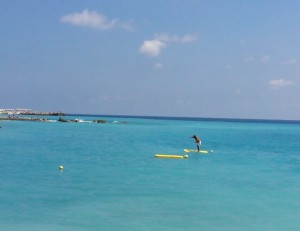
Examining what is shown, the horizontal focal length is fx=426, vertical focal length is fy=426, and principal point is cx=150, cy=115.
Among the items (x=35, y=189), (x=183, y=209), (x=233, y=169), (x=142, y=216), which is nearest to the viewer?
(x=142, y=216)

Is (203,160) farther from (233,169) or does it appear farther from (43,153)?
(43,153)

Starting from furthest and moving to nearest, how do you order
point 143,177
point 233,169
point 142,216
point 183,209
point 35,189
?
point 233,169 < point 143,177 < point 35,189 < point 183,209 < point 142,216

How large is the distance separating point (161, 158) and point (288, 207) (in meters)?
15.5

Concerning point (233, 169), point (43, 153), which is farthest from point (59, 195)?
point (43, 153)

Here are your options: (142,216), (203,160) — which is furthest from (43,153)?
(142,216)

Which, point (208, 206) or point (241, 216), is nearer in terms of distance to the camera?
point (241, 216)

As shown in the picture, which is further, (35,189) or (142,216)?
(35,189)

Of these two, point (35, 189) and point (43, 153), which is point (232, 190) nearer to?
point (35, 189)

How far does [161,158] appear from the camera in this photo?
102 feet

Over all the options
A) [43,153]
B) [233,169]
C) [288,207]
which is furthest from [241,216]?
[43,153]

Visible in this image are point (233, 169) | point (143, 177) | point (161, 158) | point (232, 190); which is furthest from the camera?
point (161, 158)

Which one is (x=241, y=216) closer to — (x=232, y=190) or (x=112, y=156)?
(x=232, y=190)

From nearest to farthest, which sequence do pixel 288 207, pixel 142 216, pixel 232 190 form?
pixel 142 216, pixel 288 207, pixel 232 190

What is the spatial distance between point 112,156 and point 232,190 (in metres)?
14.2
